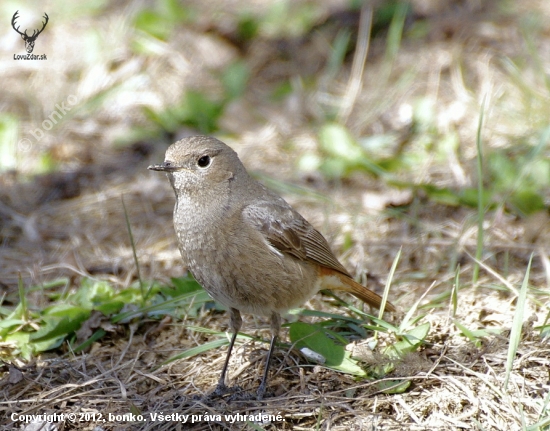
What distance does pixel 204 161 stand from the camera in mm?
4383

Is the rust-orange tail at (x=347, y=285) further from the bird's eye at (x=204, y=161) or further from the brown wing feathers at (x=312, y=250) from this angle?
the bird's eye at (x=204, y=161)

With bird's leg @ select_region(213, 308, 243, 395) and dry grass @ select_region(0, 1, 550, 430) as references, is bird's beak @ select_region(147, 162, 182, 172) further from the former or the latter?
dry grass @ select_region(0, 1, 550, 430)

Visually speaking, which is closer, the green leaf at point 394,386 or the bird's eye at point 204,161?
the green leaf at point 394,386

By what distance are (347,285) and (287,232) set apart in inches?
23.6

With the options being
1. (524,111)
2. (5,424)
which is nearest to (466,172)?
(524,111)

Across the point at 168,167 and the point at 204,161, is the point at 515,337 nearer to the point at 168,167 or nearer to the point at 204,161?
the point at 204,161

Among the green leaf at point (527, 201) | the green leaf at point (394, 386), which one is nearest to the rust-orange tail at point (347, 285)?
the green leaf at point (394, 386)

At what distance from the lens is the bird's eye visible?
4355 millimetres

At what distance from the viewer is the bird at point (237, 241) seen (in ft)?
13.6

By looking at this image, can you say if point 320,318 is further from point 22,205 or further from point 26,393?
point 22,205

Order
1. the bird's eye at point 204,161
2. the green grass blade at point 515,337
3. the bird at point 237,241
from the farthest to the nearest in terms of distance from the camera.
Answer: the bird's eye at point 204,161
the bird at point 237,241
the green grass blade at point 515,337

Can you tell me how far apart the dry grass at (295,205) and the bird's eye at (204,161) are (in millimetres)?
1130
